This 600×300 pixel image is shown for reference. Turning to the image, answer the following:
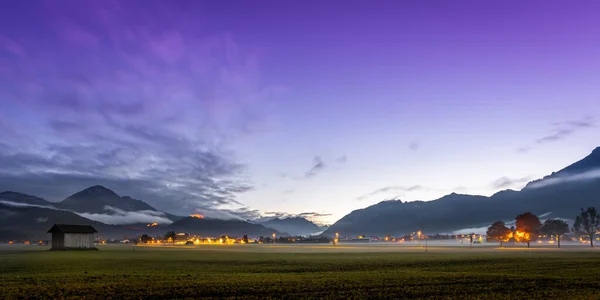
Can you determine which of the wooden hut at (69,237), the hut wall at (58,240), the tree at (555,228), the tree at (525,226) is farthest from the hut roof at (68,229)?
the tree at (555,228)

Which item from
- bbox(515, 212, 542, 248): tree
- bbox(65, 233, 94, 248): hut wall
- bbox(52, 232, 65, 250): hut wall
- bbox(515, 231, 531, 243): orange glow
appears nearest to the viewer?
bbox(52, 232, 65, 250): hut wall

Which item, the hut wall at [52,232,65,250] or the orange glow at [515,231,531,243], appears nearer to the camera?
the hut wall at [52,232,65,250]

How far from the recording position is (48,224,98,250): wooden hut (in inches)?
4296

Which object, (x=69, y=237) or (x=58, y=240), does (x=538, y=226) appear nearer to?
(x=69, y=237)

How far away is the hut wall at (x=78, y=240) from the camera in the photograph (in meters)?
110

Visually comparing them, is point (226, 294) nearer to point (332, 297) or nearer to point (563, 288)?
point (332, 297)

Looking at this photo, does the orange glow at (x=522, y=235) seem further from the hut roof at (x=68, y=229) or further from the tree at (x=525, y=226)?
the hut roof at (x=68, y=229)

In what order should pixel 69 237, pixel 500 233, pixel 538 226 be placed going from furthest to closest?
pixel 500 233, pixel 538 226, pixel 69 237

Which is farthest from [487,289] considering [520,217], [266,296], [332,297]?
[520,217]

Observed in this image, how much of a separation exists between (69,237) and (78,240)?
2.47 metres

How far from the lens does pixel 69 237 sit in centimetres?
10962

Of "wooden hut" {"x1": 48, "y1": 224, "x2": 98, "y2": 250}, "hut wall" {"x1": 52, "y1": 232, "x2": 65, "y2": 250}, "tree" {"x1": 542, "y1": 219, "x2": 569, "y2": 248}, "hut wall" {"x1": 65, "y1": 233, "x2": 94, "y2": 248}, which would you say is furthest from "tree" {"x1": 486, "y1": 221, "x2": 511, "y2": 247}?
"hut wall" {"x1": 52, "y1": 232, "x2": 65, "y2": 250}

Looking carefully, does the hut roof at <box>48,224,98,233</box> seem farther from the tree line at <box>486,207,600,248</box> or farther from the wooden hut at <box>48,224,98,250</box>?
the tree line at <box>486,207,600,248</box>

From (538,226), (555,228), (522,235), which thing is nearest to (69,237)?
(522,235)
